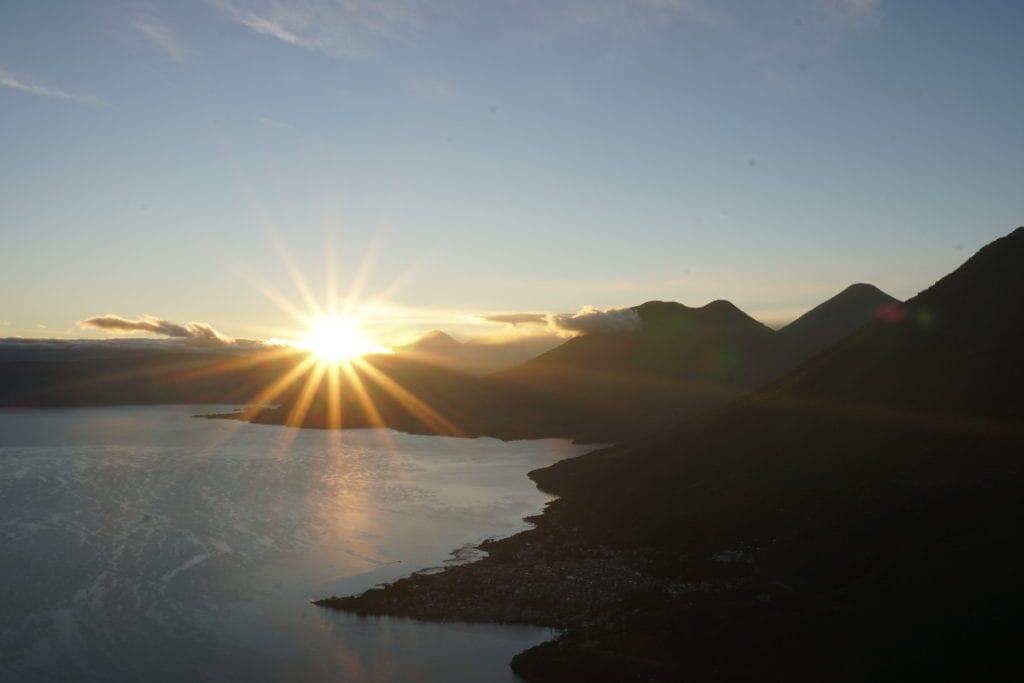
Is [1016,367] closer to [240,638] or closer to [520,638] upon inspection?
[520,638]

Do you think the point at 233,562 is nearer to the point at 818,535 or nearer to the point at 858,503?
the point at 818,535

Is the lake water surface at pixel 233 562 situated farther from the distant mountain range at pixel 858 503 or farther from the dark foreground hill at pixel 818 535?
the distant mountain range at pixel 858 503

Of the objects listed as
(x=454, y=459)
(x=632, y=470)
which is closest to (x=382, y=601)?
(x=632, y=470)

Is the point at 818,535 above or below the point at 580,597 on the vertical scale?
above

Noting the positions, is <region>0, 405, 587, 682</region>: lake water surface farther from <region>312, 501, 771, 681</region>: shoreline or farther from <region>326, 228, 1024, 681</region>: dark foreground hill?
<region>326, 228, 1024, 681</region>: dark foreground hill

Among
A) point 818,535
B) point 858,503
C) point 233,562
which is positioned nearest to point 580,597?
point 818,535

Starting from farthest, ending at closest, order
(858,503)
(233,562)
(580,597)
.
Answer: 1. (233,562)
2. (858,503)
3. (580,597)

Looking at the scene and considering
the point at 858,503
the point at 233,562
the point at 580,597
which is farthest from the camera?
the point at 233,562
